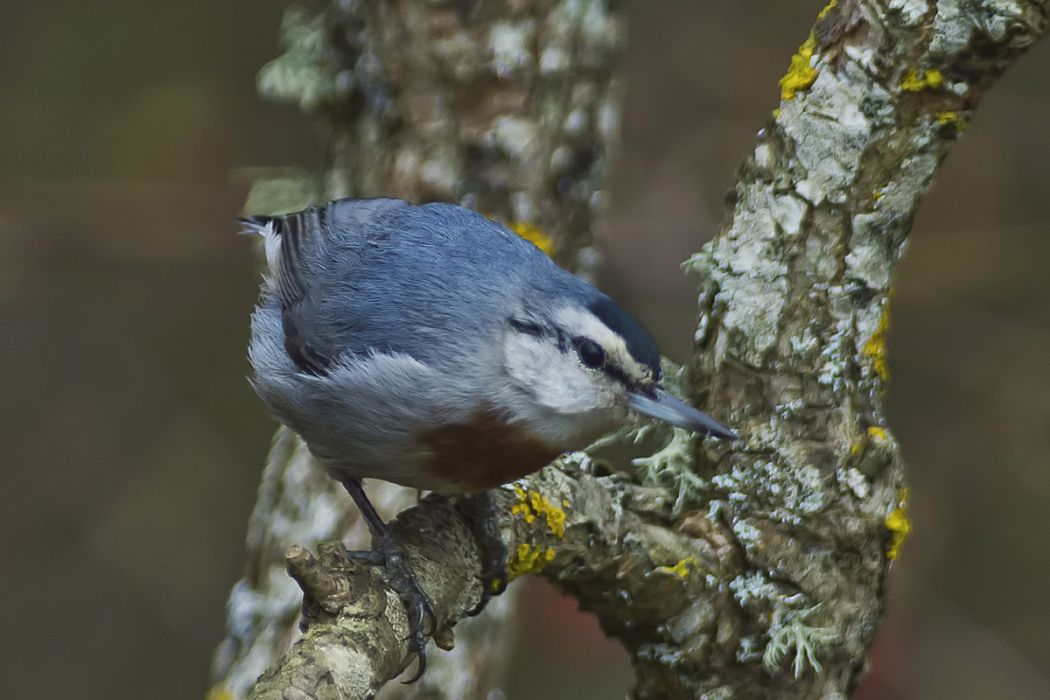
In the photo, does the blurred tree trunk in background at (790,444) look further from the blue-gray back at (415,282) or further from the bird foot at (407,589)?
the blue-gray back at (415,282)

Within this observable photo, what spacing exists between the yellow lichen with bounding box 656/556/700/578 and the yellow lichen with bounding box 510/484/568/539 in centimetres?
21

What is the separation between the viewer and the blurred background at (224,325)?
169 inches

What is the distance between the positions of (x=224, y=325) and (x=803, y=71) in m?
3.55

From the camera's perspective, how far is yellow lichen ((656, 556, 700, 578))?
2256 millimetres

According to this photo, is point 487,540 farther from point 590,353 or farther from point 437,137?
point 437,137

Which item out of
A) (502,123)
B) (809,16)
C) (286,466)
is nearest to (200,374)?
(286,466)

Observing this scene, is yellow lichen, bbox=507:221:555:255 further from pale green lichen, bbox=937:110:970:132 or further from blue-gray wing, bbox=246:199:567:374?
pale green lichen, bbox=937:110:970:132

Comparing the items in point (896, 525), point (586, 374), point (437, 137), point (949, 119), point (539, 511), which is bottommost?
point (539, 511)

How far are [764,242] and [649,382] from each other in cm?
38

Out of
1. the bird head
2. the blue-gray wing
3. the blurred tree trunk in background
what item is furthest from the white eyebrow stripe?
the blurred tree trunk in background

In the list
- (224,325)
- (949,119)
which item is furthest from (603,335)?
(224,325)

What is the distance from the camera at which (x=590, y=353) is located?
82.2 inches

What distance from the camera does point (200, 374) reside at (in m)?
4.96

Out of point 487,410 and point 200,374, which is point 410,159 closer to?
point 487,410
